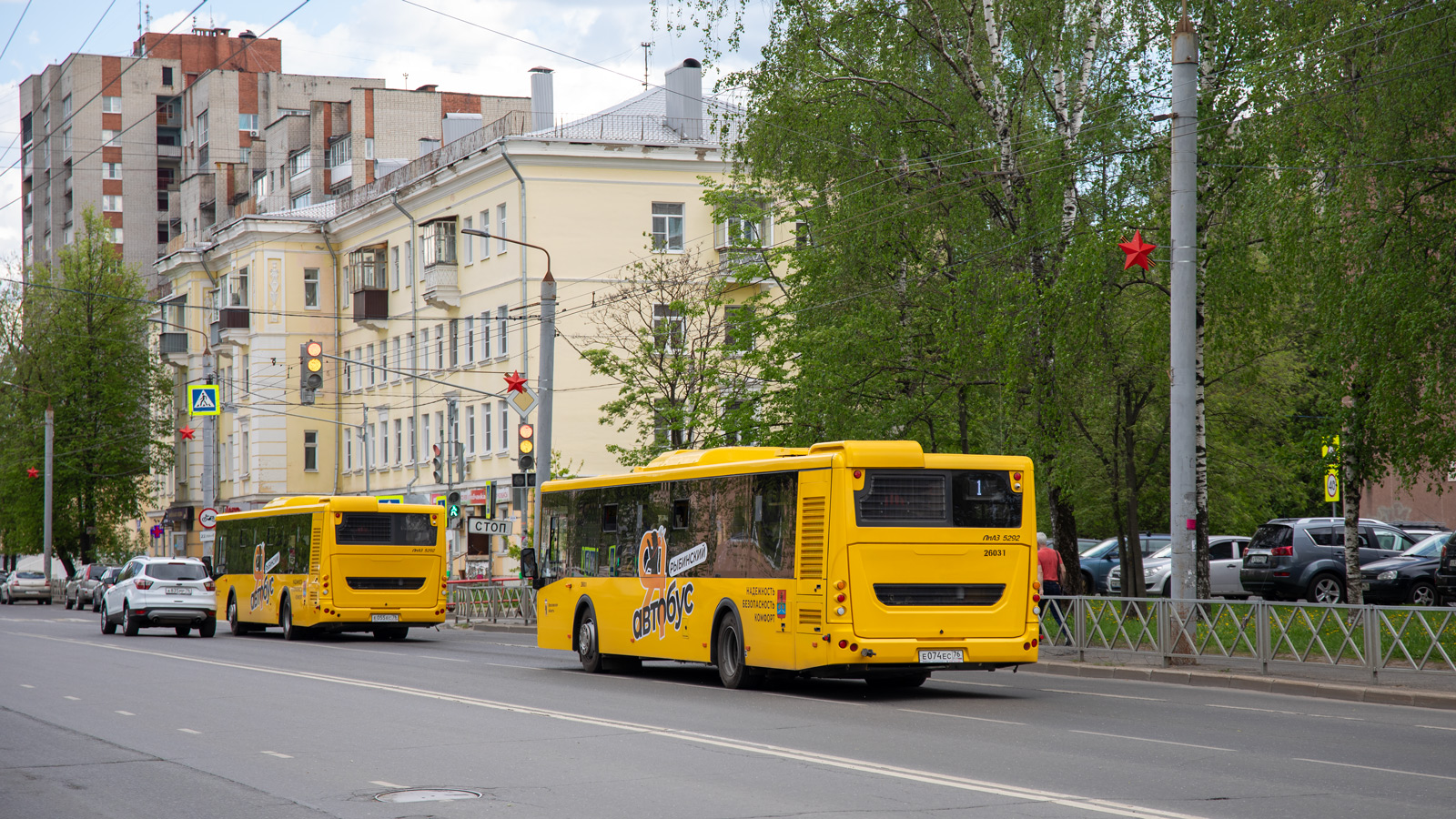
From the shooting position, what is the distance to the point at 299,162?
82375 mm

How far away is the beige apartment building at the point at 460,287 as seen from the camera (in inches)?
2216

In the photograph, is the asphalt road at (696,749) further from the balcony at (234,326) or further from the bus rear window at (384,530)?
the balcony at (234,326)

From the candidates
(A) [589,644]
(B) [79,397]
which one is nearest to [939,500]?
(A) [589,644]

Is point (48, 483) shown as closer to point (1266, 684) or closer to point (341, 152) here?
point (341, 152)

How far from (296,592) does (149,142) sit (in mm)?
87289

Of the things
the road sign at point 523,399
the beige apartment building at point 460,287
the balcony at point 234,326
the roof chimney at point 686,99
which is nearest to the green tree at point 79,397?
the balcony at point 234,326

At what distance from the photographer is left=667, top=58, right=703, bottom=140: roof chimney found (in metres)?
59.8

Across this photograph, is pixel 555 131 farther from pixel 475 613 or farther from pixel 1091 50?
pixel 1091 50

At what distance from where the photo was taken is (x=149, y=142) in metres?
113

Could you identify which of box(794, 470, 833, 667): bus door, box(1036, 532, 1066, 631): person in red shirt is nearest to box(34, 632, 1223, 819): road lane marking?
box(794, 470, 833, 667): bus door

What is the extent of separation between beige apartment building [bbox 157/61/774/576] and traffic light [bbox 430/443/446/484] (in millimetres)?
429

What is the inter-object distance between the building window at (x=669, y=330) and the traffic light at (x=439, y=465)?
36.0 feet

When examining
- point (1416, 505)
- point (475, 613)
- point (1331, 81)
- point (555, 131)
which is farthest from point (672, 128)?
point (1331, 81)

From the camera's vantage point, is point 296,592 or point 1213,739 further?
point 296,592
